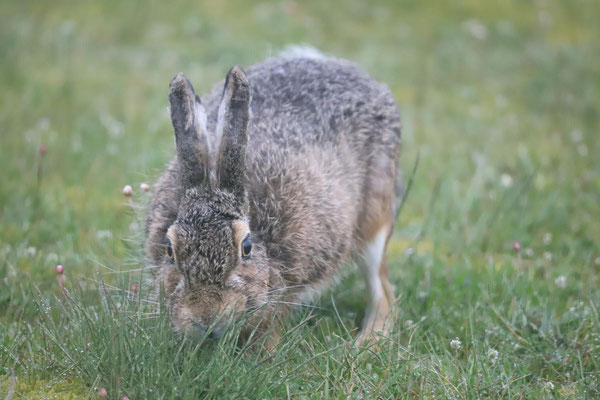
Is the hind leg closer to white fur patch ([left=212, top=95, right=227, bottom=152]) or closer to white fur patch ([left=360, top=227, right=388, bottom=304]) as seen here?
white fur patch ([left=360, top=227, right=388, bottom=304])

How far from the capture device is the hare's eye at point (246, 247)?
12.5 feet

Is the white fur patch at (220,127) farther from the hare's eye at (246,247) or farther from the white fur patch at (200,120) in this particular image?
the hare's eye at (246,247)

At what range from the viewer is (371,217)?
5215 millimetres

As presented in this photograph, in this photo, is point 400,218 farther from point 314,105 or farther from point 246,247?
point 246,247

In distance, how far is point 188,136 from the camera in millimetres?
3826

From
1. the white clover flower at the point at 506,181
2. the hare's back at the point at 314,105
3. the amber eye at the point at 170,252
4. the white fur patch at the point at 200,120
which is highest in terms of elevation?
the white fur patch at the point at 200,120

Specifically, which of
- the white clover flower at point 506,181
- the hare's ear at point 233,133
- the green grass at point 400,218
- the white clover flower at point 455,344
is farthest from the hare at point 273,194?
the white clover flower at point 506,181

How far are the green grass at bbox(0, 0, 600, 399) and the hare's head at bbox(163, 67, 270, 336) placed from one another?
0.23 metres

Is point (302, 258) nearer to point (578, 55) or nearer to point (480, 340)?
point (480, 340)

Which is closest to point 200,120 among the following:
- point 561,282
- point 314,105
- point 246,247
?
point 246,247

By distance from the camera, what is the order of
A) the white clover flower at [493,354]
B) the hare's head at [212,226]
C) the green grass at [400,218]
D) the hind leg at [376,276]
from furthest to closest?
the hind leg at [376,276] → the white clover flower at [493,354] → the green grass at [400,218] → the hare's head at [212,226]

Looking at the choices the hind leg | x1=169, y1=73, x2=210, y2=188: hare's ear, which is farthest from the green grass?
x1=169, y1=73, x2=210, y2=188: hare's ear

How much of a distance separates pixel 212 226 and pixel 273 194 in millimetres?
842

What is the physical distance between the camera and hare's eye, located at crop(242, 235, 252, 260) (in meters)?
3.81
